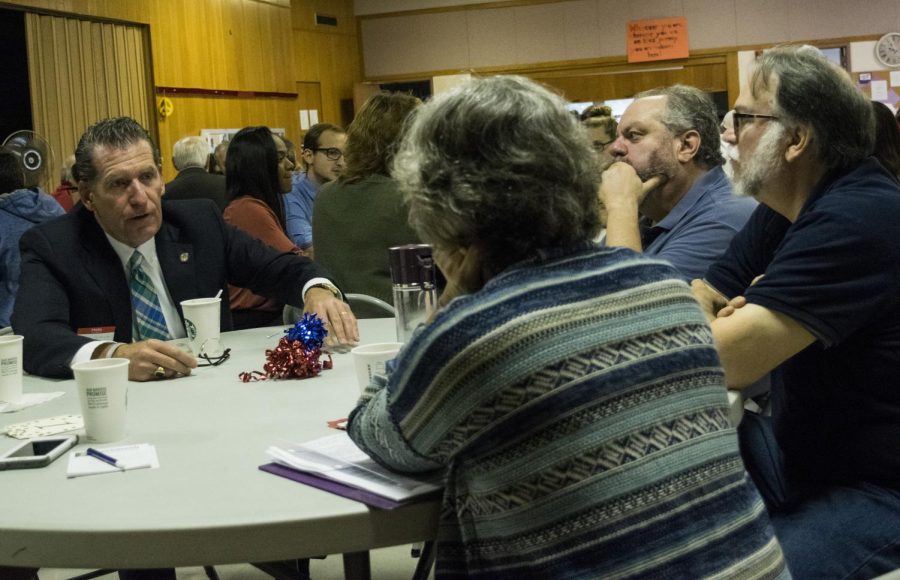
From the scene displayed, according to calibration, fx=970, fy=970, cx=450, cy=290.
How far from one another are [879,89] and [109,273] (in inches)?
390

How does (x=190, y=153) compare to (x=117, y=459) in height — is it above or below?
above

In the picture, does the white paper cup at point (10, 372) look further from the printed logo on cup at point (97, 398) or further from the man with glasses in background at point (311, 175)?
the man with glasses in background at point (311, 175)

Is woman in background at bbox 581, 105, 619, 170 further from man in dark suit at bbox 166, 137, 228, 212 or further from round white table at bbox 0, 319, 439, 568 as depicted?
round white table at bbox 0, 319, 439, 568

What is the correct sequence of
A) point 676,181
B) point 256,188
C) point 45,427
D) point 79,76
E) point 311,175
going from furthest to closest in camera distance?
point 79,76 < point 311,175 < point 256,188 < point 676,181 < point 45,427

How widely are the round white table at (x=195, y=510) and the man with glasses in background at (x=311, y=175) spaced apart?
454 cm

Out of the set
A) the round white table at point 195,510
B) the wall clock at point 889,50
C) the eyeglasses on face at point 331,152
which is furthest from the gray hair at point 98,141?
the wall clock at point 889,50

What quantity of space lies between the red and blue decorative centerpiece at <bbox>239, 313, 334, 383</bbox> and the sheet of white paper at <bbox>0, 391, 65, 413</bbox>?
1.34ft

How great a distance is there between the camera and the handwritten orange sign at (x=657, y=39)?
11.0 meters

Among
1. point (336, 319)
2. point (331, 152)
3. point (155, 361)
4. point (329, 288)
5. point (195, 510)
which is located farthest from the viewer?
point (331, 152)

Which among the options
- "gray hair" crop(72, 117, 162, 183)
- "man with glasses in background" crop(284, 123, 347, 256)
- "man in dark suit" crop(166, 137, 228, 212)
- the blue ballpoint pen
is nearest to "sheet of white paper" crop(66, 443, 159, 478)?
the blue ballpoint pen

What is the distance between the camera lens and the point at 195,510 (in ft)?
4.41

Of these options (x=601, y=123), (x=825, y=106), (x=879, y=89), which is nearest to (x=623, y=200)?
(x=825, y=106)

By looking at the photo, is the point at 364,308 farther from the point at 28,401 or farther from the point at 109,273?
the point at 28,401

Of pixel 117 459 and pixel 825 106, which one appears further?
pixel 825 106
